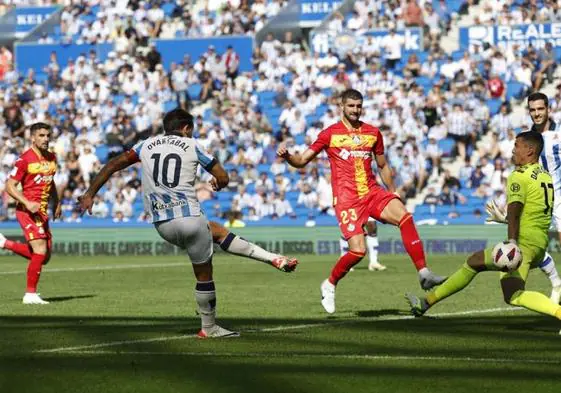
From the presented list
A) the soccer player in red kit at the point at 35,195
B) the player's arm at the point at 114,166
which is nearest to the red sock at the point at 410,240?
the player's arm at the point at 114,166

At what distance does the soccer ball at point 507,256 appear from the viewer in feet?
39.3

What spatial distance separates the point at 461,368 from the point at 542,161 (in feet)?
21.5

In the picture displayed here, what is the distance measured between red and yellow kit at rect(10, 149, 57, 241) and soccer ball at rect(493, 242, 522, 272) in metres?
7.71

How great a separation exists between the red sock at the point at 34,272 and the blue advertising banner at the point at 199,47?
23880 millimetres

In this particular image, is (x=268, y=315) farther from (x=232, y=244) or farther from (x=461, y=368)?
(x=461, y=368)

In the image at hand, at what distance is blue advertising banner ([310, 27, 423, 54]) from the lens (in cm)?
3872

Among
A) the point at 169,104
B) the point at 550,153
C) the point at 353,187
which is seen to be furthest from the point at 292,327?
the point at 169,104

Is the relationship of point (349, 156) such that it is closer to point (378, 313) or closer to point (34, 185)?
point (378, 313)

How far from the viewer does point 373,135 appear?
15.5 meters

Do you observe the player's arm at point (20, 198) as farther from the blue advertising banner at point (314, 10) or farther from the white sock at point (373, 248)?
the blue advertising banner at point (314, 10)

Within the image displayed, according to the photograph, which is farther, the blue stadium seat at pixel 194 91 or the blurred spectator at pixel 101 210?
the blue stadium seat at pixel 194 91

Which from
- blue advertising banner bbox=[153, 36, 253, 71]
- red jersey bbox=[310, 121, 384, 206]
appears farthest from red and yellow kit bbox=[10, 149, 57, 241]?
blue advertising banner bbox=[153, 36, 253, 71]

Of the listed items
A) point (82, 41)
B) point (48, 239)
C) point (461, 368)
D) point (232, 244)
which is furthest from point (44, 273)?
point (82, 41)

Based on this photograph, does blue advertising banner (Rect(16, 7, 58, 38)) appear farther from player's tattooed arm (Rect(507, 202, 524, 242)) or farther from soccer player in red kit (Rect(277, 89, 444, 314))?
player's tattooed arm (Rect(507, 202, 524, 242))
